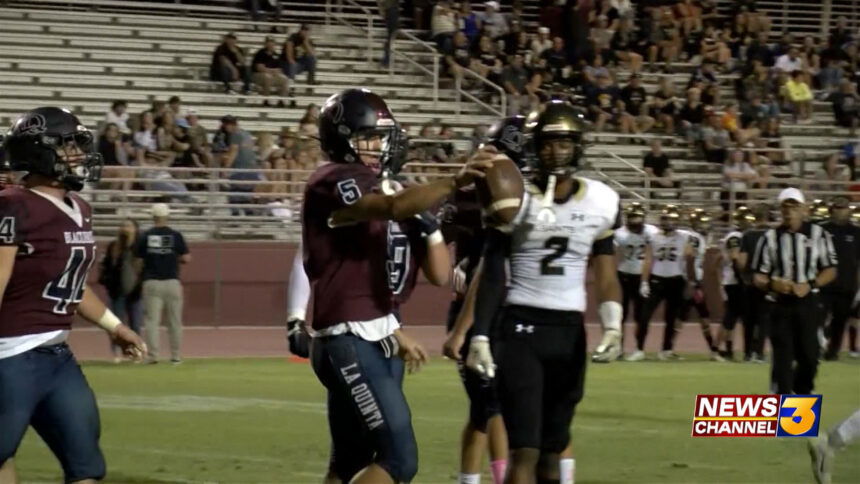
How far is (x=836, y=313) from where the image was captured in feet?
61.6

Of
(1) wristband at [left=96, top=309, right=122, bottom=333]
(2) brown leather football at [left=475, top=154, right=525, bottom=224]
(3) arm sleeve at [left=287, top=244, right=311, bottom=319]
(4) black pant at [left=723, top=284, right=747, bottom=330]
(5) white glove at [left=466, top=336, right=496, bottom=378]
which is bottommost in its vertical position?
(4) black pant at [left=723, top=284, right=747, bottom=330]

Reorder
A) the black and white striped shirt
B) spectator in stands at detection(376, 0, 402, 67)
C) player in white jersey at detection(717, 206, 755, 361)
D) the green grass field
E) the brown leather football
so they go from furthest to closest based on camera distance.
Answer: spectator in stands at detection(376, 0, 402, 67) < player in white jersey at detection(717, 206, 755, 361) < the black and white striped shirt < the green grass field < the brown leather football

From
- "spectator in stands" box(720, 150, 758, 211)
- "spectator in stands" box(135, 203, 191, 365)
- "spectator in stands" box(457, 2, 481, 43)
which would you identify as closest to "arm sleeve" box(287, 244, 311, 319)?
"spectator in stands" box(135, 203, 191, 365)

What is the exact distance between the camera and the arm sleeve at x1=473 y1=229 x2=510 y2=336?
667cm

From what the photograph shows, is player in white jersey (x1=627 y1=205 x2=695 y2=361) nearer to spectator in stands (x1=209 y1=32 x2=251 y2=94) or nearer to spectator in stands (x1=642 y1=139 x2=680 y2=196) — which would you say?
spectator in stands (x1=642 y1=139 x2=680 y2=196)

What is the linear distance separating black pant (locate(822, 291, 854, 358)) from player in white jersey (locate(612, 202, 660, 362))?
214 cm

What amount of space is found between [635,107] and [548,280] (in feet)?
72.2

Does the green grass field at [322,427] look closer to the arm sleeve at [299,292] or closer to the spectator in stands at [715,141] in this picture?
the arm sleeve at [299,292]

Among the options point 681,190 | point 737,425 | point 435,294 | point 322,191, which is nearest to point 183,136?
point 435,294

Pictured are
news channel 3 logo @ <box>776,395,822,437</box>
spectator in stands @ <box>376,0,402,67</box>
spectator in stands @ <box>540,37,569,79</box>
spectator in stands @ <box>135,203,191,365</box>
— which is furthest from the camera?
spectator in stands @ <box>540,37,569,79</box>

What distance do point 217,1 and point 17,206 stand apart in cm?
2303

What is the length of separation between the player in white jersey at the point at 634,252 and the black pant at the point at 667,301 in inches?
4.6

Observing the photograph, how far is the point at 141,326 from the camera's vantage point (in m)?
18.7

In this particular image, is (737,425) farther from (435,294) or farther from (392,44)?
(392,44)
